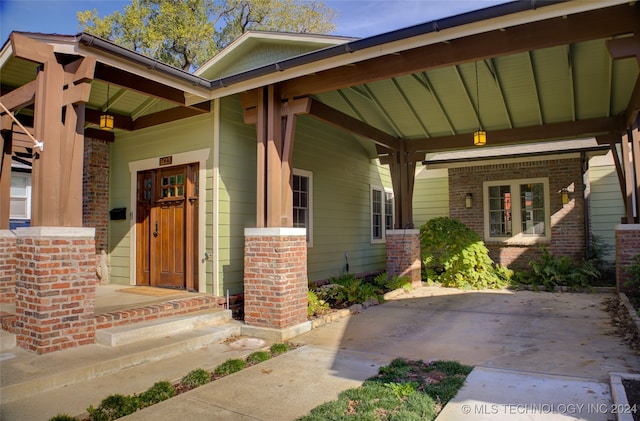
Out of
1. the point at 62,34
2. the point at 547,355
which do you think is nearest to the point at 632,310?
→ the point at 547,355

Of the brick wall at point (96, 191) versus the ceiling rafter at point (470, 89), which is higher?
the ceiling rafter at point (470, 89)

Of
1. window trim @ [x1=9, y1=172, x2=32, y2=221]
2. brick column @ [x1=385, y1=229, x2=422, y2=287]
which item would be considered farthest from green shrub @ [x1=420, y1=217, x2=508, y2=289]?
window trim @ [x1=9, y1=172, x2=32, y2=221]

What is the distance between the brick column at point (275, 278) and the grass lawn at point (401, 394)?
1780 mm

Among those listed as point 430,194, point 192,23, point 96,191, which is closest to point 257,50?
point 96,191

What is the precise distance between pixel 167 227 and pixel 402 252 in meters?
5.13

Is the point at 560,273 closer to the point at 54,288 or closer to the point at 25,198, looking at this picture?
the point at 54,288

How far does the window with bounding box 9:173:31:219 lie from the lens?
33.4ft

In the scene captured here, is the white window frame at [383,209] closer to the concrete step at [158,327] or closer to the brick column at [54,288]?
the concrete step at [158,327]

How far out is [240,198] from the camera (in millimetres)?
6977

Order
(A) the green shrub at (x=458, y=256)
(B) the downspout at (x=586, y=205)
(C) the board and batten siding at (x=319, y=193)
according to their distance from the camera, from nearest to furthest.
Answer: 1. (C) the board and batten siding at (x=319, y=193)
2. (A) the green shrub at (x=458, y=256)
3. (B) the downspout at (x=586, y=205)

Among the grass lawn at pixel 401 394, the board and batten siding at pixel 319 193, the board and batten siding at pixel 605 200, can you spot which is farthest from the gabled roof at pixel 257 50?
the board and batten siding at pixel 605 200

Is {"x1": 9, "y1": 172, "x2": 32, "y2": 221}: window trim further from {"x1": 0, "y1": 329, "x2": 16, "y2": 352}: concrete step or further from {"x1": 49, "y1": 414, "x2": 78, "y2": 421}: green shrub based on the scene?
{"x1": 49, "y1": 414, "x2": 78, "y2": 421}: green shrub

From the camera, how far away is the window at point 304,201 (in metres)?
8.20

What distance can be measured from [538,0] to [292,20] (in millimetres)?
17326
